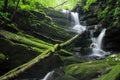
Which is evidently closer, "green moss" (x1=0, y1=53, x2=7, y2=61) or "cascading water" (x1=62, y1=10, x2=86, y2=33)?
"green moss" (x1=0, y1=53, x2=7, y2=61)

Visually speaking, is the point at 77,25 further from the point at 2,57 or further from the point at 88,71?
the point at 88,71

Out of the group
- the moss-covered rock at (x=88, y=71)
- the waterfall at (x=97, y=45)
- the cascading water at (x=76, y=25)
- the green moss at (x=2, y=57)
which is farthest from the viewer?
the cascading water at (x=76, y=25)

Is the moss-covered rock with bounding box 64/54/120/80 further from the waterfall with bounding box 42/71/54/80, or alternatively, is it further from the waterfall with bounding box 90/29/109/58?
the waterfall with bounding box 90/29/109/58

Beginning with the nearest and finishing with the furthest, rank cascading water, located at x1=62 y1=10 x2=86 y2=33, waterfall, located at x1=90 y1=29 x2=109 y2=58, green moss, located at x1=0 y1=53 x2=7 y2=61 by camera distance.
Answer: green moss, located at x1=0 y1=53 x2=7 y2=61 → waterfall, located at x1=90 y1=29 x2=109 y2=58 → cascading water, located at x1=62 y1=10 x2=86 y2=33

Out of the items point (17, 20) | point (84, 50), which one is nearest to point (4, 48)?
point (17, 20)

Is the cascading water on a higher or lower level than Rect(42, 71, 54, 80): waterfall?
higher

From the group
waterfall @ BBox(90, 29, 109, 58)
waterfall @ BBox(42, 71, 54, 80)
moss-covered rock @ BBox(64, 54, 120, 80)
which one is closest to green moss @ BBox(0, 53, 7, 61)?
waterfall @ BBox(42, 71, 54, 80)

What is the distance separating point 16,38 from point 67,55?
3.71 metres

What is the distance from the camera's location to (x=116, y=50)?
1641 centimetres

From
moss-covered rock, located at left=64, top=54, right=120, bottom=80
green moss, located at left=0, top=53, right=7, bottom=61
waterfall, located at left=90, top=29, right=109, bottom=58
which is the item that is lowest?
waterfall, located at left=90, top=29, right=109, bottom=58

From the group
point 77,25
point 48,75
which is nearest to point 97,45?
point 77,25

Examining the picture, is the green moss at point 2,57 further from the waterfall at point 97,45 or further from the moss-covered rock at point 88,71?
the waterfall at point 97,45

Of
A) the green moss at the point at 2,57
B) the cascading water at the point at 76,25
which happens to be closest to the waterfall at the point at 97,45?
the cascading water at the point at 76,25

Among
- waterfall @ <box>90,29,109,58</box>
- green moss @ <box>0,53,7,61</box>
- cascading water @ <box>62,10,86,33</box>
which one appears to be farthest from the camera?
cascading water @ <box>62,10,86,33</box>
